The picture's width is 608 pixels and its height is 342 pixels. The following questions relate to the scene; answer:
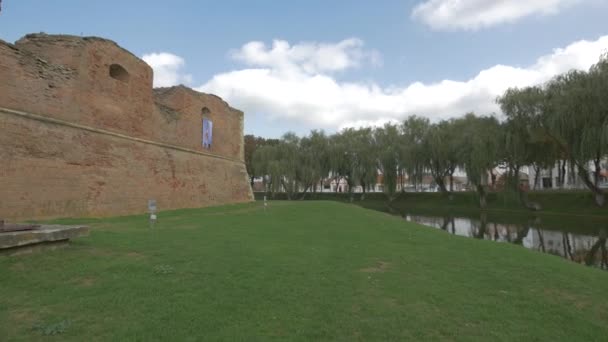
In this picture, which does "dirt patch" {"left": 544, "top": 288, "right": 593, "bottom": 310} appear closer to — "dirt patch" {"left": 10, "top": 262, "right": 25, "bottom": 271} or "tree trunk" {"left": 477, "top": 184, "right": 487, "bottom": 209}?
"dirt patch" {"left": 10, "top": 262, "right": 25, "bottom": 271}

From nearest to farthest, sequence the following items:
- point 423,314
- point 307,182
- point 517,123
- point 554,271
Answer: point 423,314 → point 554,271 → point 517,123 → point 307,182

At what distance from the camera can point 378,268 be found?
5.39 meters

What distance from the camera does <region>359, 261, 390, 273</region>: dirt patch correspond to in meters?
5.20

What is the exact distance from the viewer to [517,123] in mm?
23406

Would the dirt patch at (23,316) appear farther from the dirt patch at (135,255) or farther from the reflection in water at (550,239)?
the reflection in water at (550,239)

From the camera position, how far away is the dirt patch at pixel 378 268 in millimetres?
5195

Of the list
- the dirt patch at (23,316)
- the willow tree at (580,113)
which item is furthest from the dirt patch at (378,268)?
the willow tree at (580,113)

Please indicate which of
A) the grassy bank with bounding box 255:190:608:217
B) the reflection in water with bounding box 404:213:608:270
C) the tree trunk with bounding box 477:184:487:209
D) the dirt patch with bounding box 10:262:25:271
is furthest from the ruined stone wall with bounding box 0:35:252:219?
the tree trunk with bounding box 477:184:487:209

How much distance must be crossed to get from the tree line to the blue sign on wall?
600 inches

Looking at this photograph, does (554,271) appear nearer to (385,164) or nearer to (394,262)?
(394,262)

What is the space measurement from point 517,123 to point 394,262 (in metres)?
21.9

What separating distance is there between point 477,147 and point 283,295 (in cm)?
2471

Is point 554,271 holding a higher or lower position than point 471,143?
lower

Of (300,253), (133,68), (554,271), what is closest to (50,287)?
(300,253)
